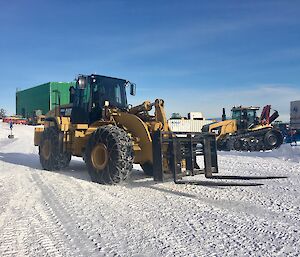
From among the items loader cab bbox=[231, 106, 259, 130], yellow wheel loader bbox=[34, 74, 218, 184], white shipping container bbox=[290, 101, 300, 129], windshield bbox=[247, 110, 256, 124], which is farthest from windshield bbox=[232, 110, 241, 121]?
yellow wheel loader bbox=[34, 74, 218, 184]

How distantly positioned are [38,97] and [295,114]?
33323 millimetres

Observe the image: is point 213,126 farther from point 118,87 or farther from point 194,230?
point 194,230

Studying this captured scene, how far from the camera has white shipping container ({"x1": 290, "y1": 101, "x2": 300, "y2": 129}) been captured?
28.9 meters

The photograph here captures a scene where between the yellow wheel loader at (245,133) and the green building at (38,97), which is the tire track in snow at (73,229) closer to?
the yellow wheel loader at (245,133)

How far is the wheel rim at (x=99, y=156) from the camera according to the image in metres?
7.61

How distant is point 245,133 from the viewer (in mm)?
18531

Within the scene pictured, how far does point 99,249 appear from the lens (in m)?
3.79

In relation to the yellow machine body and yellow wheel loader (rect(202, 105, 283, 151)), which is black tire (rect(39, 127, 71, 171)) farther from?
yellow wheel loader (rect(202, 105, 283, 151))

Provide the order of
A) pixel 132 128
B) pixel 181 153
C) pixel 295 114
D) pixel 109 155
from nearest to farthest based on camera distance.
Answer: pixel 181 153
pixel 109 155
pixel 132 128
pixel 295 114

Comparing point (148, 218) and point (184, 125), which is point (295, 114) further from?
point (148, 218)

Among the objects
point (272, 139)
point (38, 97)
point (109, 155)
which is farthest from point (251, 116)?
point (38, 97)

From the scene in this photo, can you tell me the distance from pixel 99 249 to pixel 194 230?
1.30 m

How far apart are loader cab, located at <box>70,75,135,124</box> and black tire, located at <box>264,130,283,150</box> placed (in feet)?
38.1

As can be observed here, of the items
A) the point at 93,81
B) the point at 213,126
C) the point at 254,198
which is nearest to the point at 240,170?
the point at 254,198
